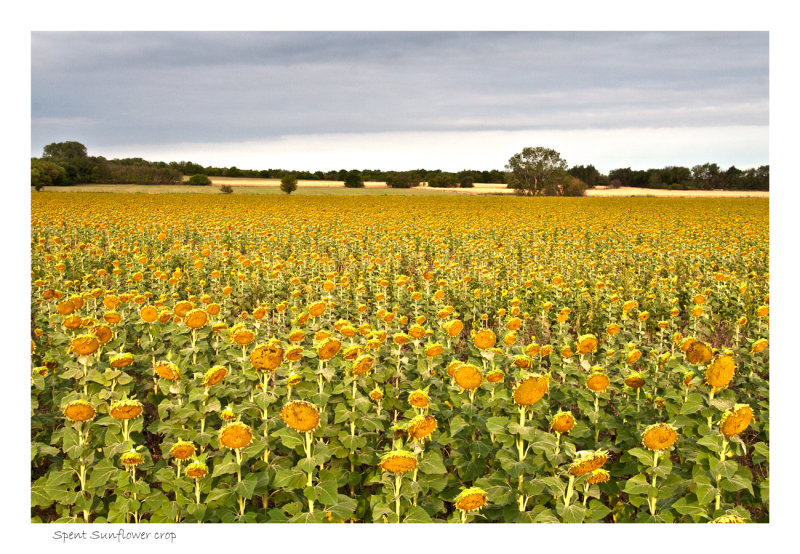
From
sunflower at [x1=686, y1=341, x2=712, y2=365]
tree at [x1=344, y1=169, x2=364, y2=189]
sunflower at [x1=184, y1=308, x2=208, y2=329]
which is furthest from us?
tree at [x1=344, y1=169, x2=364, y2=189]

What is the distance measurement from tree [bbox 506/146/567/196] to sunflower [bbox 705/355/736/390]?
6272 cm

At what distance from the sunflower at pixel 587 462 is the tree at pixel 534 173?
63.3m

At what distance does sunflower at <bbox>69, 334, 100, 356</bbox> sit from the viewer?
12.2ft

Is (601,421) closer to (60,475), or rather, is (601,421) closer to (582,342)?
(582,342)

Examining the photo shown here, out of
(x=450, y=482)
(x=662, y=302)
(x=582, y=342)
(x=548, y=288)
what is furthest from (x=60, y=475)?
(x=662, y=302)

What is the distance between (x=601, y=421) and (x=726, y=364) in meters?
1.23

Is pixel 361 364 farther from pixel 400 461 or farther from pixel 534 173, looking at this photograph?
pixel 534 173

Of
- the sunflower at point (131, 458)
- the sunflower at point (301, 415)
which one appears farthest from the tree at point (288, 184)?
the sunflower at point (301, 415)

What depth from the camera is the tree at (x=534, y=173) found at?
209 feet

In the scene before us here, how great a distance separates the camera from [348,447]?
356 cm

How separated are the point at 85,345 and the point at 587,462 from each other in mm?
3516

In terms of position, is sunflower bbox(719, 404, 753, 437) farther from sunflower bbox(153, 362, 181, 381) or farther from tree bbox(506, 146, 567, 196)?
tree bbox(506, 146, 567, 196)

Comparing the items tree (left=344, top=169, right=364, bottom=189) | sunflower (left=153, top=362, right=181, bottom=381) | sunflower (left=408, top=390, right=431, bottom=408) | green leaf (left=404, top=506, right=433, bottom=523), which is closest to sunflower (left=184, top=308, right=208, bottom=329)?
sunflower (left=153, top=362, right=181, bottom=381)

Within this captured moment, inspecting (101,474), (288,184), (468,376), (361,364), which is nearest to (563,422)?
(468,376)
